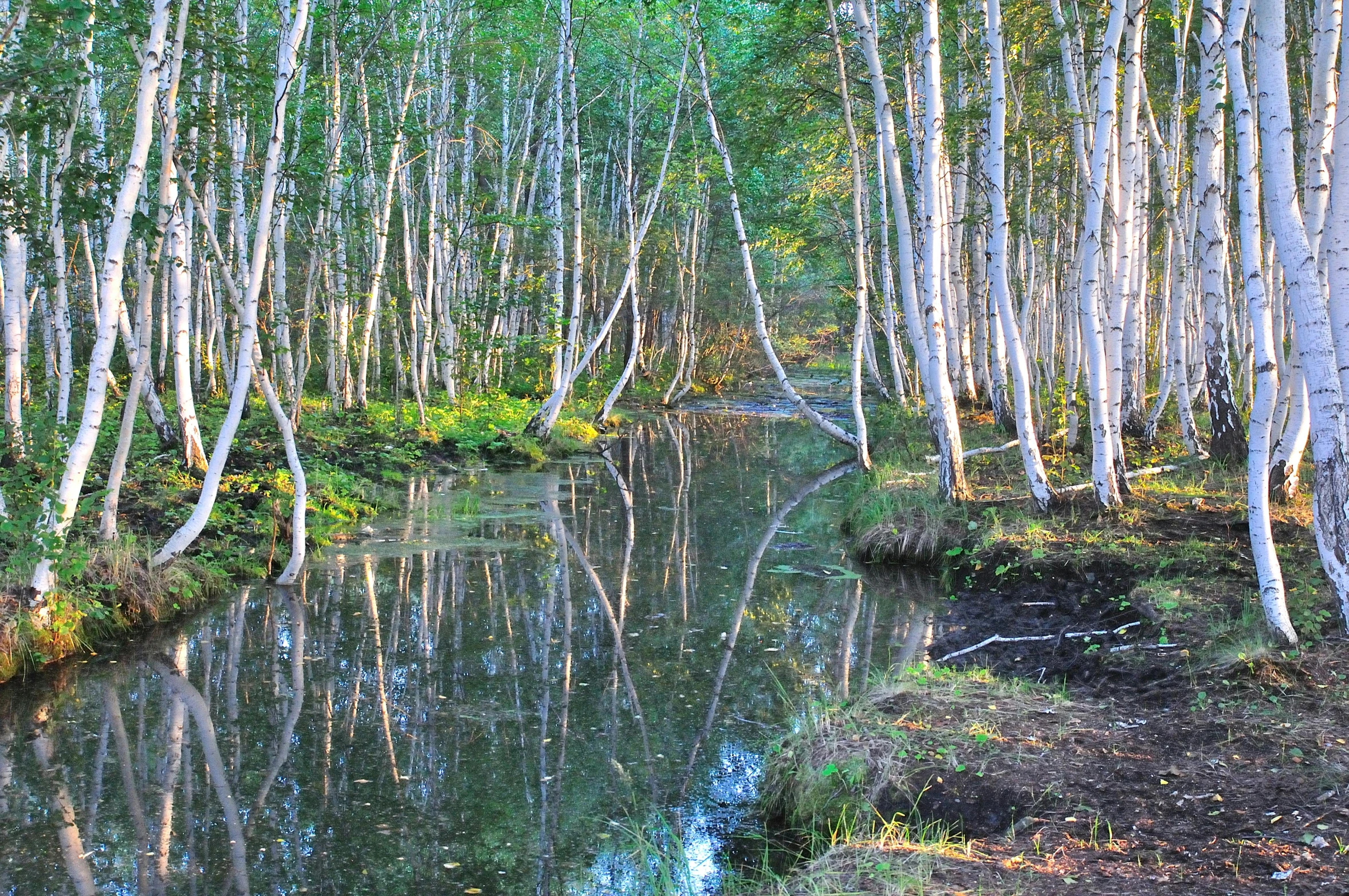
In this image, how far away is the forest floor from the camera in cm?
375

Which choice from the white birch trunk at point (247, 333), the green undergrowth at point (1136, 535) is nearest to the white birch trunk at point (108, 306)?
the white birch trunk at point (247, 333)

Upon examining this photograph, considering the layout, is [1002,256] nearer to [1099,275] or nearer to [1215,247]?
[1099,275]

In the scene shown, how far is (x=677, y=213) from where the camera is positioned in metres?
30.5

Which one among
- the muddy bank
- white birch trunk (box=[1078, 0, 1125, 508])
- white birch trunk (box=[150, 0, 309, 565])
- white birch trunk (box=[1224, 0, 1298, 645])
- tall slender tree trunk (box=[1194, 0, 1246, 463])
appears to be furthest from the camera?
tall slender tree trunk (box=[1194, 0, 1246, 463])

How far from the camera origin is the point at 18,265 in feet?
29.7

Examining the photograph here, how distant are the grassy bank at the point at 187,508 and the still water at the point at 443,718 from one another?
31 cm

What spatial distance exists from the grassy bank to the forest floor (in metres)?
5.15

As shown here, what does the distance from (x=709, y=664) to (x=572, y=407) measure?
676 inches

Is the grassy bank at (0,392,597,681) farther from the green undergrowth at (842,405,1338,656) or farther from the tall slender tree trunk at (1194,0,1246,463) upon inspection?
the tall slender tree trunk at (1194,0,1246,463)

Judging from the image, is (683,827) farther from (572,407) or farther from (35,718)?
(572,407)

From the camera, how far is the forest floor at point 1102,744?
375 cm

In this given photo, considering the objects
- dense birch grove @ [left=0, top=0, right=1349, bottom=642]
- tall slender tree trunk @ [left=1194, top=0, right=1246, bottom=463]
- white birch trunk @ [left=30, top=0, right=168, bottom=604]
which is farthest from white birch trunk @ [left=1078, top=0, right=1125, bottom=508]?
white birch trunk @ [left=30, top=0, right=168, bottom=604]

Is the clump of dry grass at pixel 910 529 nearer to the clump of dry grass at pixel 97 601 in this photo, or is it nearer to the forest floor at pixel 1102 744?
the forest floor at pixel 1102 744

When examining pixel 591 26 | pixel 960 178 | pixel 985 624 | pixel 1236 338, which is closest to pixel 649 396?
pixel 591 26
